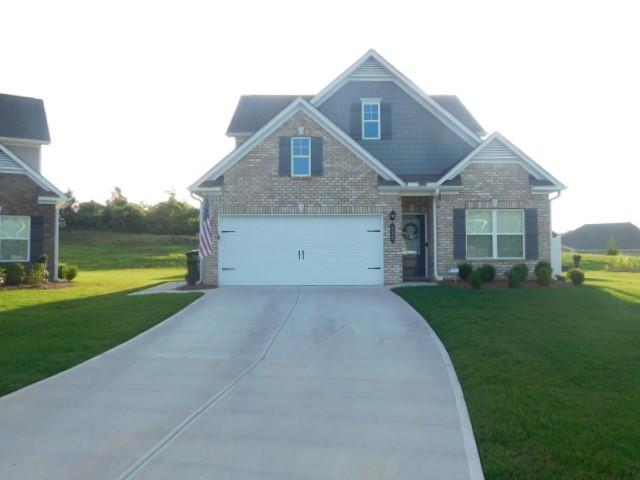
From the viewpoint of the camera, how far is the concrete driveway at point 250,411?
5.36 m

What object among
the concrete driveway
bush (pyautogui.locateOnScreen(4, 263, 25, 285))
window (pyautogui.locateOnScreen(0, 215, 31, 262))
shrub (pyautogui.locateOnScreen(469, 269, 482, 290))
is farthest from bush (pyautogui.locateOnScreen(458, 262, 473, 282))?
window (pyautogui.locateOnScreen(0, 215, 31, 262))

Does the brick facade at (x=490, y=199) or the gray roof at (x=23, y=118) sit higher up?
the gray roof at (x=23, y=118)

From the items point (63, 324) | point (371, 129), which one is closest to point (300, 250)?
point (371, 129)

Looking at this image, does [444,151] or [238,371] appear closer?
[238,371]

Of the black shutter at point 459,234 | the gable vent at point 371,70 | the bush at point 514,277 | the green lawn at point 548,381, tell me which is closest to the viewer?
the green lawn at point 548,381

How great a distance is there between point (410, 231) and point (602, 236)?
66.4m

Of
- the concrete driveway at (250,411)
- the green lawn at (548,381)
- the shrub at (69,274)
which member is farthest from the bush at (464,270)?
the shrub at (69,274)

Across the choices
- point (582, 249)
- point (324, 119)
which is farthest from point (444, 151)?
point (582, 249)

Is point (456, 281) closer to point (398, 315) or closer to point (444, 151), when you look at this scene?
point (444, 151)

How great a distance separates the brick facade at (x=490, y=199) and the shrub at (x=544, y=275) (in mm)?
856

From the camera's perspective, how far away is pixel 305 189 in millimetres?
18688

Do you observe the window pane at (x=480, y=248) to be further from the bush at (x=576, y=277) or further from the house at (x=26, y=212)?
the house at (x=26, y=212)

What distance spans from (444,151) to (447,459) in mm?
16483

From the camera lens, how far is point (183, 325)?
12.3 m
